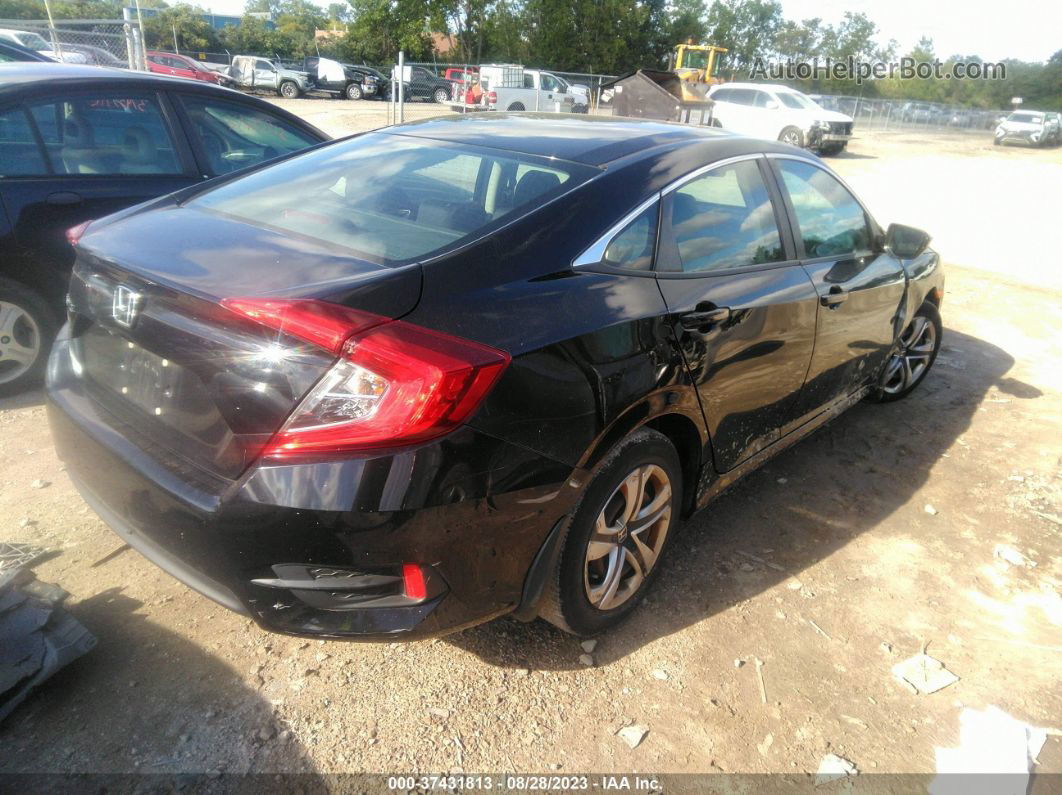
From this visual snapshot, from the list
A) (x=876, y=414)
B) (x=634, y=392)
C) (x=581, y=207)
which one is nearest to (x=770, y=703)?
(x=634, y=392)

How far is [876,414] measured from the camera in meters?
4.94

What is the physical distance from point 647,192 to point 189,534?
175 centimetres

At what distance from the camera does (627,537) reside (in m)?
2.62

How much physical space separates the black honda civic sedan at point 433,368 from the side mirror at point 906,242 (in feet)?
4.29

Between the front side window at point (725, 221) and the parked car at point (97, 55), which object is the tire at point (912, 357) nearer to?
the front side window at point (725, 221)

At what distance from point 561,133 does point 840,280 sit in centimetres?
148

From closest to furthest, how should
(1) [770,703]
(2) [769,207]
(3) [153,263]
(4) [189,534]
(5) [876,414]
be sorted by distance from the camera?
1. (4) [189,534]
2. (3) [153,263]
3. (1) [770,703]
4. (2) [769,207]
5. (5) [876,414]

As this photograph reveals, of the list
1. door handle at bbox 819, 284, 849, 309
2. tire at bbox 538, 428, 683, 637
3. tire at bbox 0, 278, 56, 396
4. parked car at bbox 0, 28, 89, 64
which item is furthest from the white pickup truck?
tire at bbox 538, 428, 683, 637

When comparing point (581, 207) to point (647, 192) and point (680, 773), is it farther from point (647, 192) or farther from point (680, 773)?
point (680, 773)

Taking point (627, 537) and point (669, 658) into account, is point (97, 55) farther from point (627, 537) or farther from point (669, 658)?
point (669, 658)

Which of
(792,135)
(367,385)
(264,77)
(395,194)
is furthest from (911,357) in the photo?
(264,77)

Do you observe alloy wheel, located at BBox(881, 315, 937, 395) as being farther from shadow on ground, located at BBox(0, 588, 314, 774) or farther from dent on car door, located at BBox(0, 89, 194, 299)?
dent on car door, located at BBox(0, 89, 194, 299)

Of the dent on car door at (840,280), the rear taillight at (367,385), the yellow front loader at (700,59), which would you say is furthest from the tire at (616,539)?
the yellow front loader at (700,59)

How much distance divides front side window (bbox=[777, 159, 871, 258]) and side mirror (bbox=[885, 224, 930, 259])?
0.26 meters
